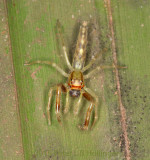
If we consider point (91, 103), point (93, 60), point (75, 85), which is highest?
point (93, 60)

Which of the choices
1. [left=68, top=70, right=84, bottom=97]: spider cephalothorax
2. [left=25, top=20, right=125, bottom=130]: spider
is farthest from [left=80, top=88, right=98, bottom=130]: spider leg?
[left=68, top=70, right=84, bottom=97]: spider cephalothorax

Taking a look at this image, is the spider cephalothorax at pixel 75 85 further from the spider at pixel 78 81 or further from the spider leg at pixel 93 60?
the spider leg at pixel 93 60

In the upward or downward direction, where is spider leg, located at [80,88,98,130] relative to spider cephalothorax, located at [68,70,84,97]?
downward

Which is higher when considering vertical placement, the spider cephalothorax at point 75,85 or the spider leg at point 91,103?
the spider cephalothorax at point 75,85

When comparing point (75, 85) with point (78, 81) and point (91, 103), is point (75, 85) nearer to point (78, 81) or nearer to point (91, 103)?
point (78, 81)

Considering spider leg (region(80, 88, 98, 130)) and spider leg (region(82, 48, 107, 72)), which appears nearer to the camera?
spider leg (region(80, 88, 98, 130))

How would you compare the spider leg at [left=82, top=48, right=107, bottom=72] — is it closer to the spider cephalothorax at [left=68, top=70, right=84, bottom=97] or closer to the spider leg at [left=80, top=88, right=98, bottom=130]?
the spider cephalothorax at [left=68, top=70, right=84, bottom=97]

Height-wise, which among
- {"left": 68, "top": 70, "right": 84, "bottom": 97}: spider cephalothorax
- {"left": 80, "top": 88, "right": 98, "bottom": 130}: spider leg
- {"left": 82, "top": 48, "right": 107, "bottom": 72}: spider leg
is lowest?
{"left": 80, "top": 88, "right": 98, "bottom": 130}: spider leg

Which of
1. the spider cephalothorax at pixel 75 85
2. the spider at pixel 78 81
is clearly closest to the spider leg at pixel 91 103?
the spider at pixel 78 81

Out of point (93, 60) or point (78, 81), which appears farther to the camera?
point (93, 60)

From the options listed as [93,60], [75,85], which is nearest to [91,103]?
[75,85]

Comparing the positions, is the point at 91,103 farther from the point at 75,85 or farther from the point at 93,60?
the point at 93,60

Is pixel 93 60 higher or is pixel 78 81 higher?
pixel 93 60
